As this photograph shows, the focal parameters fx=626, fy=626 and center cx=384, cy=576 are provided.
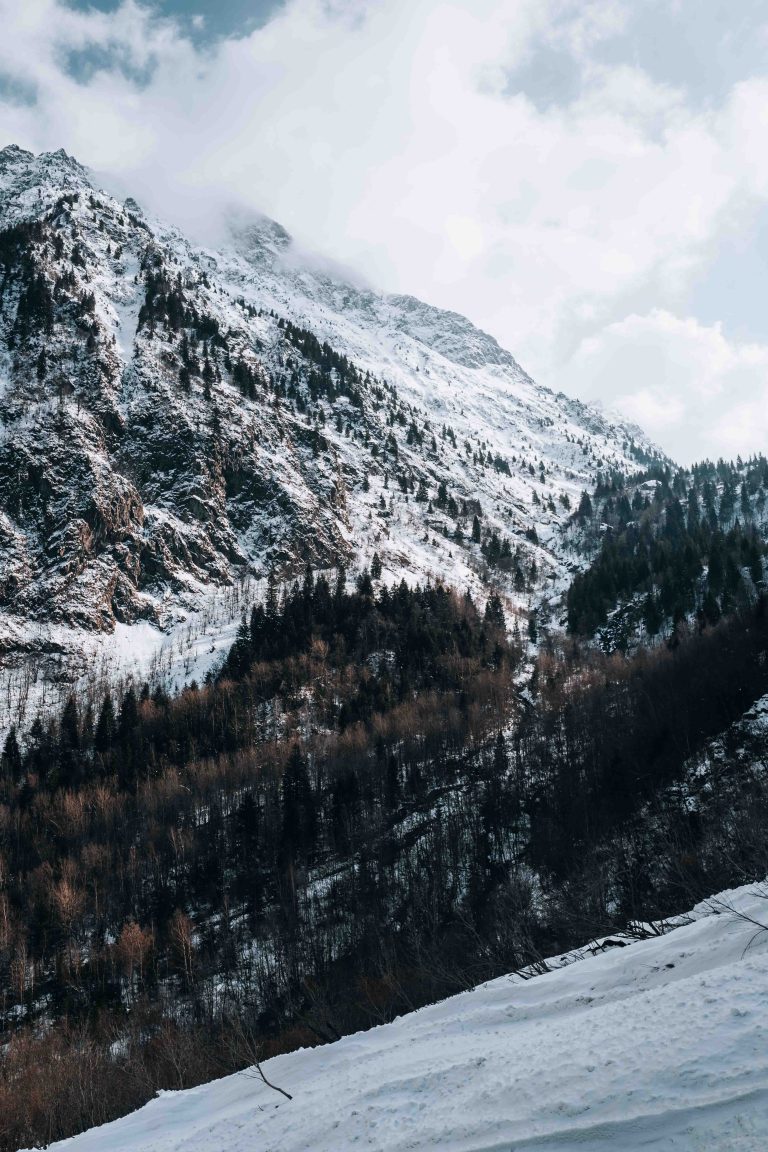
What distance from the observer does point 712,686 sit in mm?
72312

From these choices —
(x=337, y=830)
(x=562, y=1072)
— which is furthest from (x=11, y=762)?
(x=562, y=1072)

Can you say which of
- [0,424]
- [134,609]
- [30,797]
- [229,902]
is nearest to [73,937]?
[229,902]

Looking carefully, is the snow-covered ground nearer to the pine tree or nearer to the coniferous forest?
the coniferous forest

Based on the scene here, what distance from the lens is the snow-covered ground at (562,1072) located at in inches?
267

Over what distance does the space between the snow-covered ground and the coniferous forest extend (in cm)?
445

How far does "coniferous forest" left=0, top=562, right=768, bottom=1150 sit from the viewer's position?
3509cm

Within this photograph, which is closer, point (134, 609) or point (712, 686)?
point (712, 686)

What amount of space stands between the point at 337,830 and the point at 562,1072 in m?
71.8

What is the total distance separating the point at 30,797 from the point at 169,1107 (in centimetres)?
8648

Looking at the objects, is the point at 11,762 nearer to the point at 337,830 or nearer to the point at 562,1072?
the point at 337,830

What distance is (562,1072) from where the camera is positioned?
8.12 metres

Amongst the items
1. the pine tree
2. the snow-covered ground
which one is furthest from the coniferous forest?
the snow-covered ground

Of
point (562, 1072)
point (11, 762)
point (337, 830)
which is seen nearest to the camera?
point (562, 1072)

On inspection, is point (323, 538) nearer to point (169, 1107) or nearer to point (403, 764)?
point (403, 764)
